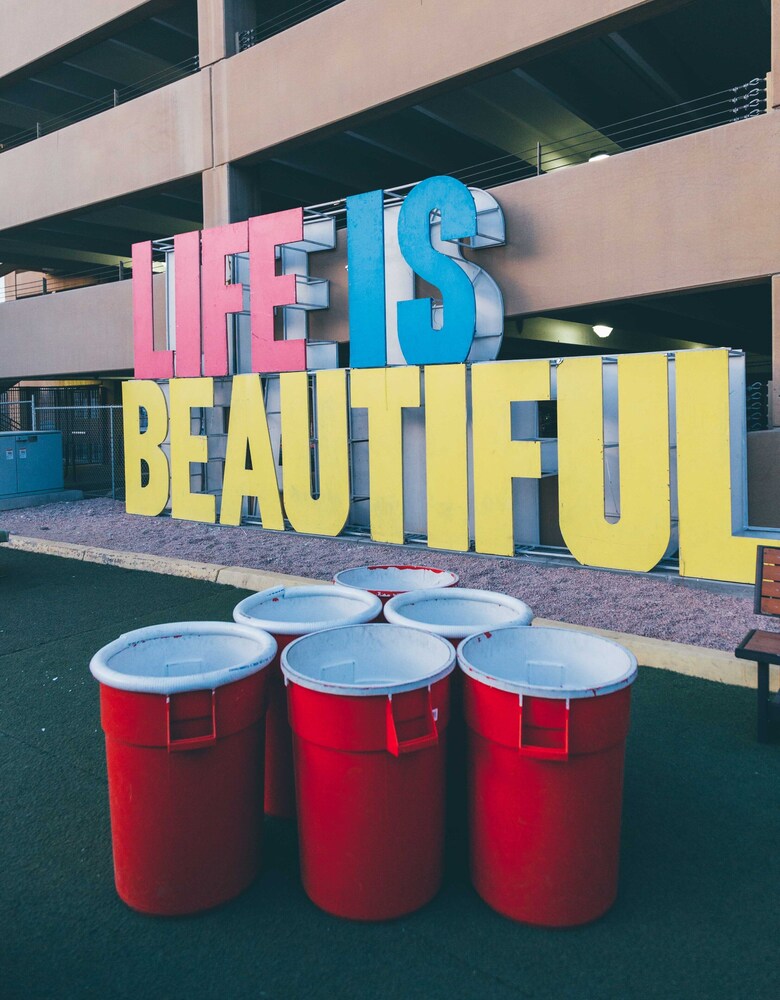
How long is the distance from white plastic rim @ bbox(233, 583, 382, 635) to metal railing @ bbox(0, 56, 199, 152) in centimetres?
1610

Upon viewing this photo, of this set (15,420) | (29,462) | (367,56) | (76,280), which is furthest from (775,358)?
(15,420)

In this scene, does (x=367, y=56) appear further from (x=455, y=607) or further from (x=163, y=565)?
(x=455, y=607)

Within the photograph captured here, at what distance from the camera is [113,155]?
1672cm

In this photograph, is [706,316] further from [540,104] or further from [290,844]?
[290,844]

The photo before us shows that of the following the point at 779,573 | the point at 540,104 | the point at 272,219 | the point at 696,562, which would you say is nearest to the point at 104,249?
the point at 272,219

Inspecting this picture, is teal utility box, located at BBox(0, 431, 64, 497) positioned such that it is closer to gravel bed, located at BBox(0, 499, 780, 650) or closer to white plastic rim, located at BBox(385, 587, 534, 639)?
gravel bed, located at BBox(0, 499, 780, 650)

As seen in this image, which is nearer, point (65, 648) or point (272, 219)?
point (65, 648)

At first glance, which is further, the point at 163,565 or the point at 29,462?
the point at 29,462

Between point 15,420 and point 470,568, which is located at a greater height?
point 15,420

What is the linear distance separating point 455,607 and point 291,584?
4533mm

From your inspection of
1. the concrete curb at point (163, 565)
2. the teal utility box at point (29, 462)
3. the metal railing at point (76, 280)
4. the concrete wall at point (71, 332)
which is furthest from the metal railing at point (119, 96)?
the concrete curb at point (163, 565)

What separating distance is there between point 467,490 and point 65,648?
18.6 feet

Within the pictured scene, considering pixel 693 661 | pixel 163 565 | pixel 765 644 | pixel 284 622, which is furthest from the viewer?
pixel 163 565

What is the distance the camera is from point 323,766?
2.99 meters
